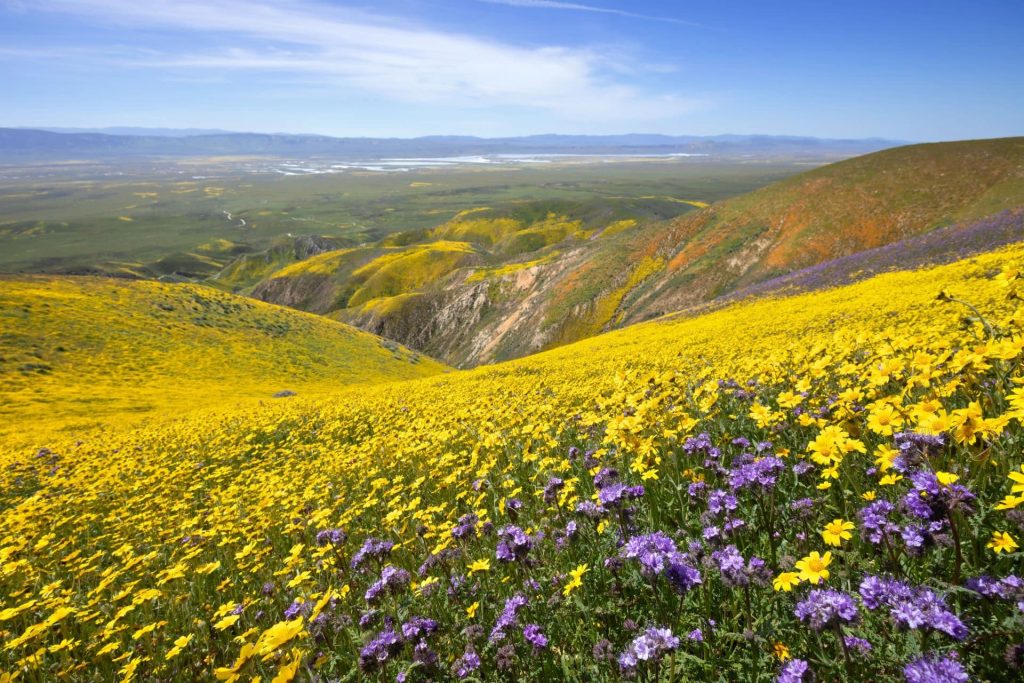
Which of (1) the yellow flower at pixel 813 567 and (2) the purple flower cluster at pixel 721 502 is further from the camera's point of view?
(2) the purple flower cluster at pixel 721 502

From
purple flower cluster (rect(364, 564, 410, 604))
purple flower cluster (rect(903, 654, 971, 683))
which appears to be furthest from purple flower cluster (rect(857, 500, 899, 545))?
purple flower cluster (rect(364, 564, 410, 604))

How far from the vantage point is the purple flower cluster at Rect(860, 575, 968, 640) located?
2.02 m

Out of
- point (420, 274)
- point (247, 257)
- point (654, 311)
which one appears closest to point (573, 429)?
point (654, 311)

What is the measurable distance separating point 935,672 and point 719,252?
56552 mm

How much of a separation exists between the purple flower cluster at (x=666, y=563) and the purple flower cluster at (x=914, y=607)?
0.76 metres

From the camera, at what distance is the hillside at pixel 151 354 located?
2886 centimetres

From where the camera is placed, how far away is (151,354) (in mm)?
38562

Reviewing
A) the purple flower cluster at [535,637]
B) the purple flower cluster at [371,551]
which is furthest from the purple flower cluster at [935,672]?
the purple flower cluster at [371,551]

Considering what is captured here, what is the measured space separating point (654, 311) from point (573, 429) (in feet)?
145

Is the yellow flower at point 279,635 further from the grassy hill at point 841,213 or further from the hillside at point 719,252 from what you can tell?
the grassy hill at point 841,213

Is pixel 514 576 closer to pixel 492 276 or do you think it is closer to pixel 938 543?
pixel 938 543

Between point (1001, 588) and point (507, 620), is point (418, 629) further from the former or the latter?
point (1001, 588)

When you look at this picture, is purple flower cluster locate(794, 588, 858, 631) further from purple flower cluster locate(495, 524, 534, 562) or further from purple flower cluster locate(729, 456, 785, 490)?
purple flower cluster locate(495, 524, 534, 562)

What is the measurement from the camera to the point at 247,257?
16475 centimetres
